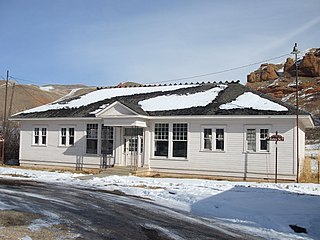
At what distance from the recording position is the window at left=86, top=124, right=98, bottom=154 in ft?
83.8

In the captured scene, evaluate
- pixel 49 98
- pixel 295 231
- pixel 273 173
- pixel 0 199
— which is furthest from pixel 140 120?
pixel 49 98

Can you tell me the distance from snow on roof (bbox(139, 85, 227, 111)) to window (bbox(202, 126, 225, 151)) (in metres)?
2.00

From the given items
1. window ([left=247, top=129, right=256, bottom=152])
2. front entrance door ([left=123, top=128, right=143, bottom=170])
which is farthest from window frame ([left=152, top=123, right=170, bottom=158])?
window ([left=247, top=129, right=256, bottom=152])

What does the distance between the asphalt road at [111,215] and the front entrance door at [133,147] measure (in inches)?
312

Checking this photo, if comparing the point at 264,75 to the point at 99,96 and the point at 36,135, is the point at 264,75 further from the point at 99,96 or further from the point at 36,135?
the point at 36,135

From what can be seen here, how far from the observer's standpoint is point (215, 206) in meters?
13.5

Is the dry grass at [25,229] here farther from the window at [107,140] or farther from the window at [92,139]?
the window at [92,139]

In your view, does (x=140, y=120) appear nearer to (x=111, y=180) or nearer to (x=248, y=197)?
(x=111, y=180)

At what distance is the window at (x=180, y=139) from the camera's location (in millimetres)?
22938

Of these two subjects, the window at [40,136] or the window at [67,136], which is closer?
the window at [67,136]

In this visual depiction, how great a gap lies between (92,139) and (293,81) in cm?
→ 8547

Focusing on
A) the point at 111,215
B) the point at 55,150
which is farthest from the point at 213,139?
the point at 111,215

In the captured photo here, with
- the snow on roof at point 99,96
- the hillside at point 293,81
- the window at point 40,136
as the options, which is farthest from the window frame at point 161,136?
the hillside at point 293,81

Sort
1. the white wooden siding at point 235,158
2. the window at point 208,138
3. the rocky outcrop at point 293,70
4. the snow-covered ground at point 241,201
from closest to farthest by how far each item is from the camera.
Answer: the snow-covered ground at point 241,201 → the white wooden siding at point 235,158 → the window at point 208,138 → the rocky outcrop at point 293,70
